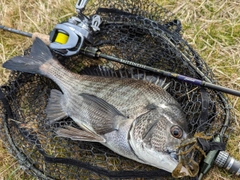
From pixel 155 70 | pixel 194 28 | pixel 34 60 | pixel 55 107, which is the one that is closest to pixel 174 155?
pixel 155 70

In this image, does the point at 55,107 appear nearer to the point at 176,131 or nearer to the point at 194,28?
the point at 176,131

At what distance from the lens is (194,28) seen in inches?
148

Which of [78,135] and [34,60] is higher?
[34,60]

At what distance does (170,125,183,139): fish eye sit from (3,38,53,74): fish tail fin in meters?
1.43

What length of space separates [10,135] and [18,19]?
149 cm

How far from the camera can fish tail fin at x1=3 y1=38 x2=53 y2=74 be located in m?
3.22

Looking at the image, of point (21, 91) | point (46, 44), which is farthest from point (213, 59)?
point (21, 91)

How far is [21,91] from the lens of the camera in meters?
3.42

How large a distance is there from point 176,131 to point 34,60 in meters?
1.58

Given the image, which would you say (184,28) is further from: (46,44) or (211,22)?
(46,44)

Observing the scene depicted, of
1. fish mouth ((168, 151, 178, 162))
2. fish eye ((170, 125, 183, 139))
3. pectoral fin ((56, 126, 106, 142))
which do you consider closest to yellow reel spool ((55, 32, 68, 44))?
pectoral fin ((56, 126, 106, 142))

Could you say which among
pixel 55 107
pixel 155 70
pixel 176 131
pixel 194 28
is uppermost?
pixel 194 28

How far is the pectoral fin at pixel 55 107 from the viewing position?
3.21 m

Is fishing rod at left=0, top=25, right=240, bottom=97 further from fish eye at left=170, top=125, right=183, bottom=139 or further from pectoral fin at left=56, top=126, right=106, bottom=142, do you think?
pectoral fin at left=56, top=126, right=106, bottom=142
